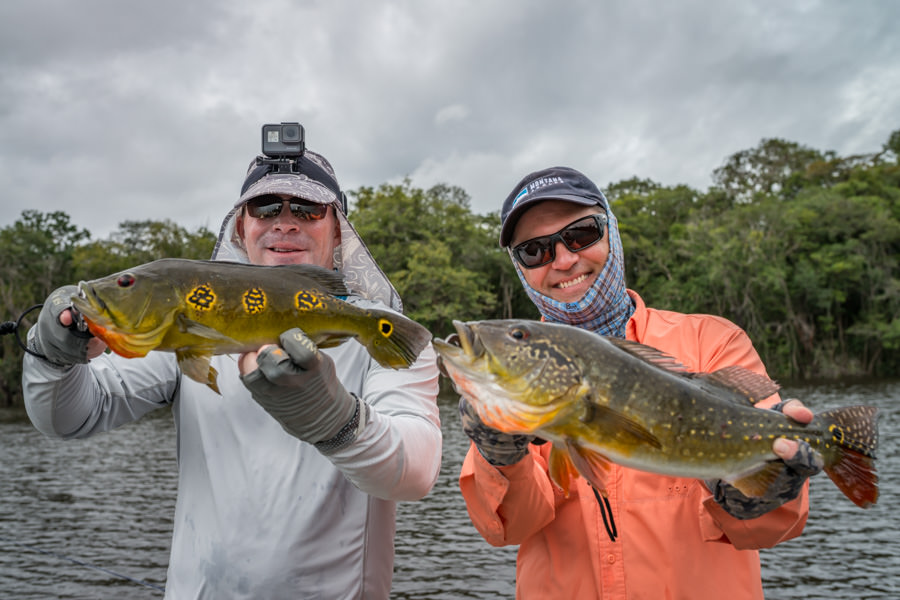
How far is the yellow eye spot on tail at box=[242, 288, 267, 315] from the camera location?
2535 millimetres

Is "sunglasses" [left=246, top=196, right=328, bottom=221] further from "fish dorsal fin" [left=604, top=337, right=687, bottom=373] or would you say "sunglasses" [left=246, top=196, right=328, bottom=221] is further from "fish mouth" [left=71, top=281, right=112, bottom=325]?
"fish dorsal fin" [left=604, top=337, right=687, bottom=373]

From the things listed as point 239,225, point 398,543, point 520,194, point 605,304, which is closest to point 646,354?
point 605,304

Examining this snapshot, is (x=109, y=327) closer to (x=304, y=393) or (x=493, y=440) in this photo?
(x=304, y=393)

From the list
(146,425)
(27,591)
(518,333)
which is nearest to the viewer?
(518,333)

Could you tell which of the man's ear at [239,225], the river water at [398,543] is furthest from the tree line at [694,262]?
the man's ear at [239,225]

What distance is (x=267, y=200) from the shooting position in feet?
11.4

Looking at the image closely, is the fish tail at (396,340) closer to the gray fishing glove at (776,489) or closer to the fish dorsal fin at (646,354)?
the fish dorsal fin at (646,354)

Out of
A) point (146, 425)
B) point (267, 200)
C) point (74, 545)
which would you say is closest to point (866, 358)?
point (146, 425)

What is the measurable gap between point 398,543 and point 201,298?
1152cm

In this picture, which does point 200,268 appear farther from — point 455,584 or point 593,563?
point 455,584

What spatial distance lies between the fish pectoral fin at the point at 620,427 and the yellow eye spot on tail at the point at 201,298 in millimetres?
1458

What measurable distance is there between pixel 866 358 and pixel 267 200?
5599cm

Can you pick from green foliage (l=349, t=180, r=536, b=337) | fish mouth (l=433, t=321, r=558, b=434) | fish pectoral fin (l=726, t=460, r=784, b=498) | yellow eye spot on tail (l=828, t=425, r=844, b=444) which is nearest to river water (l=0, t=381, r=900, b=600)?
fish mouth (l=433, t=321, r=558, b=434)

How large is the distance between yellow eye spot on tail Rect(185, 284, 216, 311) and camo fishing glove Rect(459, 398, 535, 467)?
1.04m
